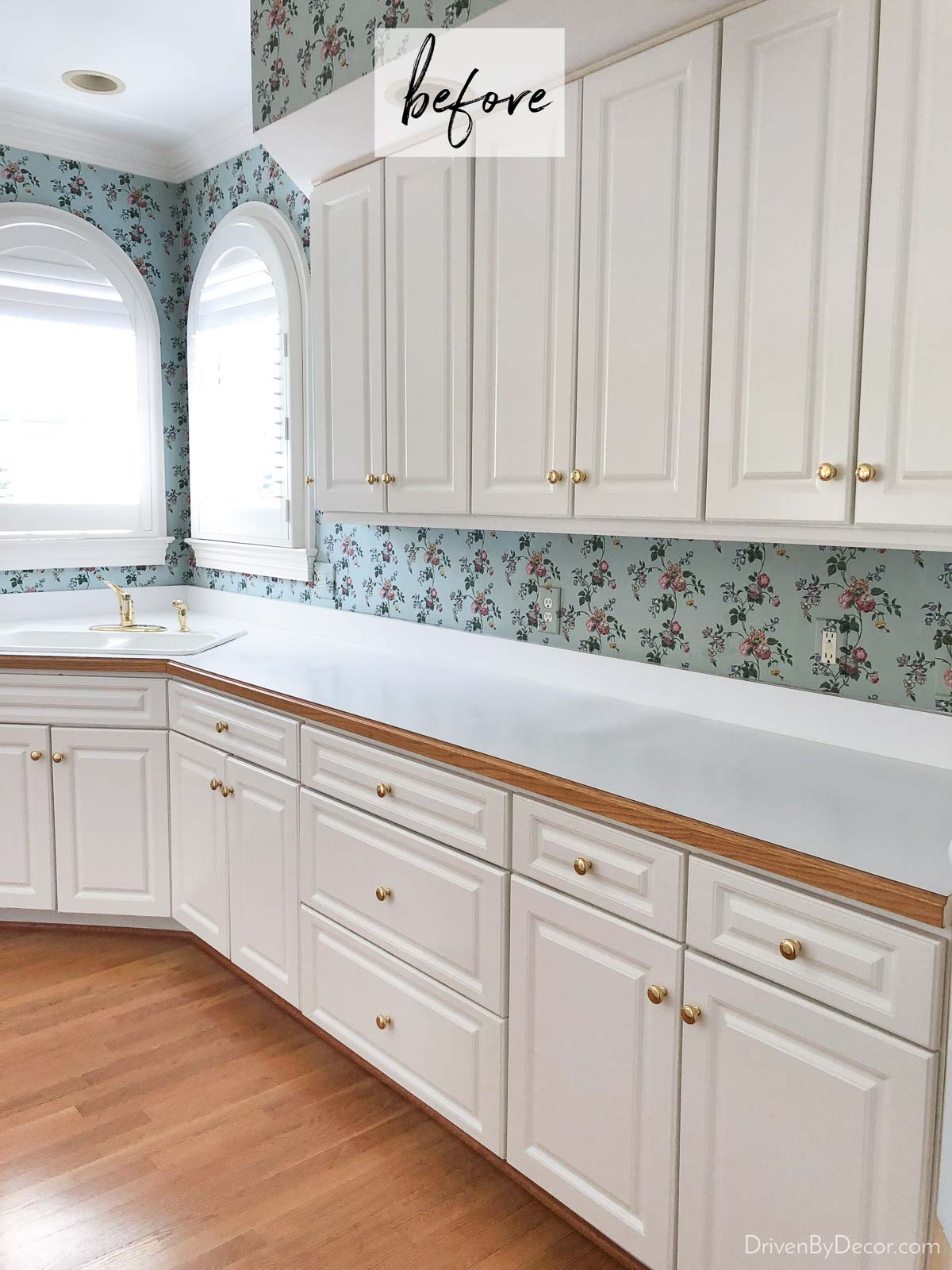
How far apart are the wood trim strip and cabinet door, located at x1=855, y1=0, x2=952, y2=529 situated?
0.55 m

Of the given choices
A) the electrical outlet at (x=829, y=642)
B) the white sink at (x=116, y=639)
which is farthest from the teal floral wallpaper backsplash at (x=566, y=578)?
the white sink at (x=116, y=639)

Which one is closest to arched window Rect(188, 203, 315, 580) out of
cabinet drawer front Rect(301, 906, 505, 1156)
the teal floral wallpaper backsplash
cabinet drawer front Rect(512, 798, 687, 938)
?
the teal floral wallpaper backsplash

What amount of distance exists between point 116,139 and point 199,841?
2.54 meters

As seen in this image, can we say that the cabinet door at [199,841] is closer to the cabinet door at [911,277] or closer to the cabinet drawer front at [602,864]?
the cabinet drawer front at [602,864]

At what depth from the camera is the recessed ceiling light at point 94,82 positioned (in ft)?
10.3

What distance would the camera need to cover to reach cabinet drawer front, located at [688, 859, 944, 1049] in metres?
1.28

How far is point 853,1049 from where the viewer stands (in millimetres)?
1355

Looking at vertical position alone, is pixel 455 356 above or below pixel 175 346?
below

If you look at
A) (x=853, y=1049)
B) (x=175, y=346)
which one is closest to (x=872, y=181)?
(x=853, y=1049)

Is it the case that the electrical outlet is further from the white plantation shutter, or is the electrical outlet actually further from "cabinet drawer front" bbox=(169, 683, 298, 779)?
the white plantation shutter

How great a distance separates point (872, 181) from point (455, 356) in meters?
1.02

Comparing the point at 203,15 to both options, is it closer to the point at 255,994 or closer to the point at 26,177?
the point at 26,177

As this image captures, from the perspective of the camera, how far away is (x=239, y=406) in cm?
363

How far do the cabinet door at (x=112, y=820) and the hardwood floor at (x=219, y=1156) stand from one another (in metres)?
0.30
